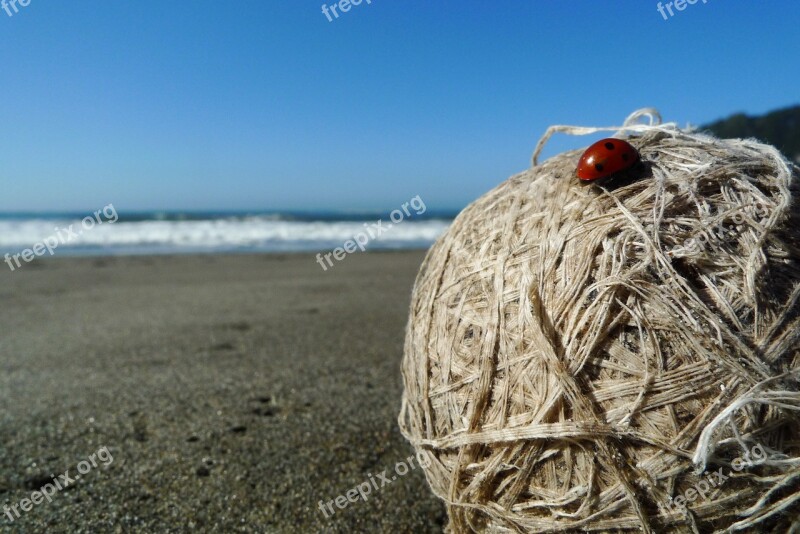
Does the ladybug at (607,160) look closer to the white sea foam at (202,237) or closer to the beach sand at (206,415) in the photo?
the beach sand at (206,415)

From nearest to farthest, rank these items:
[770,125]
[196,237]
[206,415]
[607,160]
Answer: [607,160], [206,415], [196,237], [770,125]

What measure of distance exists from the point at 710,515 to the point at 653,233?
0.96 m

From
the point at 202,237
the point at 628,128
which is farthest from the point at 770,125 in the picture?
the point at 628,128

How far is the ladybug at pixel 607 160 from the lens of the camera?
188 cm

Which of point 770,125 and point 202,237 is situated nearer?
point 202,237

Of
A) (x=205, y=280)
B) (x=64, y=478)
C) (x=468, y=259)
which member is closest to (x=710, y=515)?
(x=468, y=259)

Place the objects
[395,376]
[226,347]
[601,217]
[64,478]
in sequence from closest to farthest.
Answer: [601,217]
[64,478]
[395,376]
[226,347]

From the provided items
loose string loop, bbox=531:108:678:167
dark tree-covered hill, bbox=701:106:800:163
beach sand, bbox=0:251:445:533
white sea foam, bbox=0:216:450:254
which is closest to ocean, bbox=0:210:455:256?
white sea foam, bbox=0:216:450:254

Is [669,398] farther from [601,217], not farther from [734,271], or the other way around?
[601,217]

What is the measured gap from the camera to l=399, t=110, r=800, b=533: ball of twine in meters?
1.66

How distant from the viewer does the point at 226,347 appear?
5969 millimetres

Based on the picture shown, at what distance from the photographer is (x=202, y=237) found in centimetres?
2244

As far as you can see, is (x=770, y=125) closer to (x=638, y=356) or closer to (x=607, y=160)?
(x=607, y=160)

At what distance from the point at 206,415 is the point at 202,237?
20.0m
